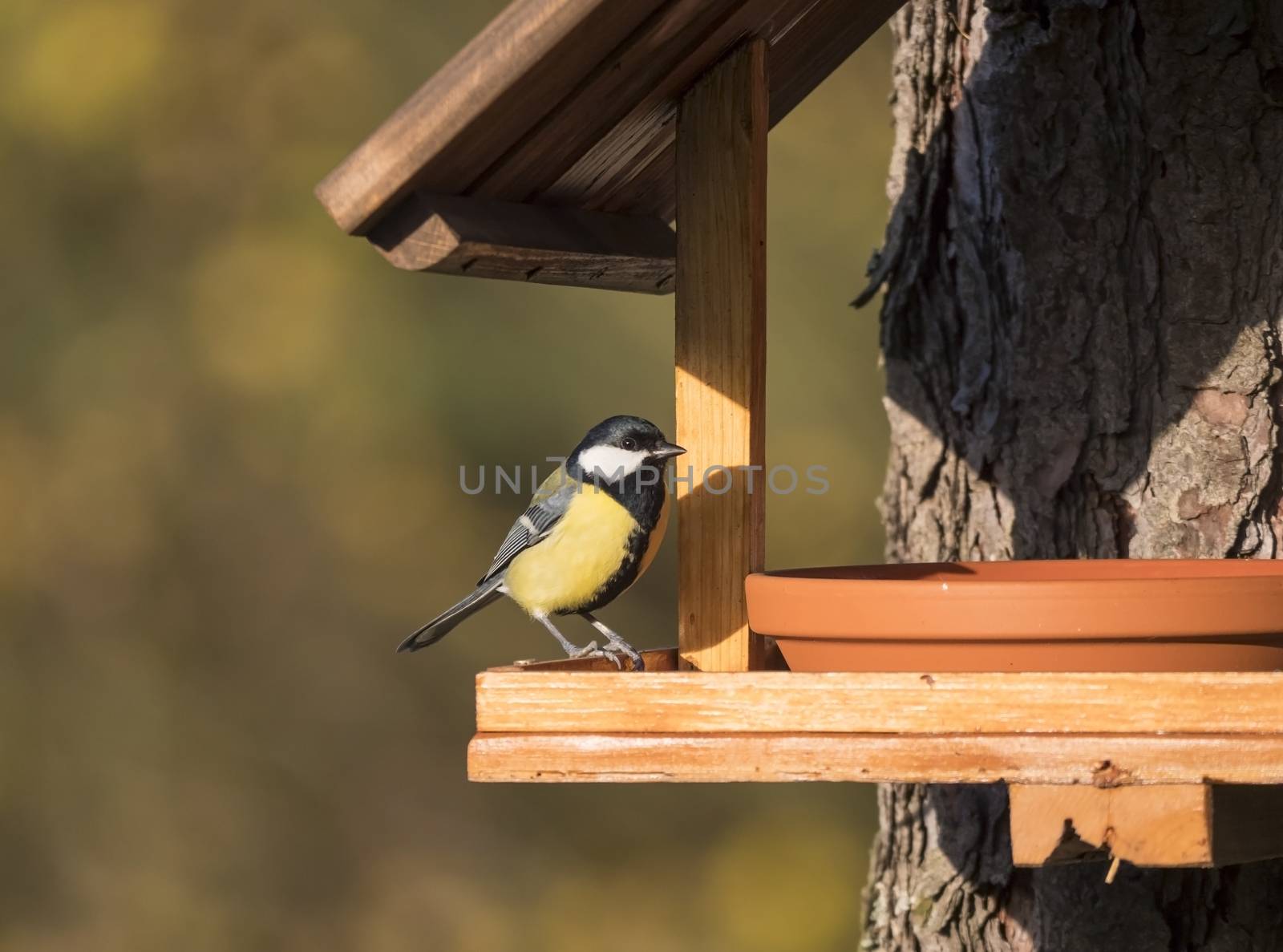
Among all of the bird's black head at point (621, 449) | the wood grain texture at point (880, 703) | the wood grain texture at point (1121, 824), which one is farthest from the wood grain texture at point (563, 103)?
the wood grain texture at point (1121, 824)

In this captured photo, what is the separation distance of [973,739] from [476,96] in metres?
0.99

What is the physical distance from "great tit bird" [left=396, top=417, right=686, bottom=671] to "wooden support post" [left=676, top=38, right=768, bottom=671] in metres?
0.14

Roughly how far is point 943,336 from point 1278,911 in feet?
4.08

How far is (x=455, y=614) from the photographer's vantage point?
9.46ft

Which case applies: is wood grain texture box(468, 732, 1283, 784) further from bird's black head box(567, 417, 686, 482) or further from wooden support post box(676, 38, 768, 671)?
bird's black head box(567, 417, 686, 482)

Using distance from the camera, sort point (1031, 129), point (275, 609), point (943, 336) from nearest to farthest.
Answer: point (1031, 129) → point (943, 336) → point (275, 609)

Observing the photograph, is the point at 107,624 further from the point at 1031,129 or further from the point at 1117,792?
the point at 1117,792

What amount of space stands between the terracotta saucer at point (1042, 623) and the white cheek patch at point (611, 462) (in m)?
0.53

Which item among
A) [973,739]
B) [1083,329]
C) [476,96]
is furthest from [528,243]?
[1083,329]

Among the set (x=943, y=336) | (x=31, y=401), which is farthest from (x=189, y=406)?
(x=943, y=336)

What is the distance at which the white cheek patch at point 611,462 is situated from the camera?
262 cm

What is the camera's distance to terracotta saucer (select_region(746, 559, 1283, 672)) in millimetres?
1970

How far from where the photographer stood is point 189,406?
6.30 meters

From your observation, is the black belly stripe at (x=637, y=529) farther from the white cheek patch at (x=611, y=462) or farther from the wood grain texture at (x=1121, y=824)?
the wood grain texture at (x=1121, y=824)
